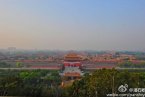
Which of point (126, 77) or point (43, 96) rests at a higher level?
point (126, 77)

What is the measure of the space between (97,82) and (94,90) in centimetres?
22

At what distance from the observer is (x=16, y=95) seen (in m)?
7.74

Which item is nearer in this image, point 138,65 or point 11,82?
point 11,82

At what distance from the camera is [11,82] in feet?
26.7

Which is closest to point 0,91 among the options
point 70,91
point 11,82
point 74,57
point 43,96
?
point 11,82

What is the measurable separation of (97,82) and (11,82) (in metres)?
2.63

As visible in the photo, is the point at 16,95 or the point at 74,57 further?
the point at 74,57

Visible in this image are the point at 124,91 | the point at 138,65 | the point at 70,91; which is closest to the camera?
the point at 124,91

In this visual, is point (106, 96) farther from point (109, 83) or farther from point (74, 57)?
point (74, 57)

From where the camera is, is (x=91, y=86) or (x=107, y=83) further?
(x=91, y=86)

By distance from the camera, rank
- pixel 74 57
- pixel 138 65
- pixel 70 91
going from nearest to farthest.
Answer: pixel 70 91, pixel 138 65, pixel 74 57

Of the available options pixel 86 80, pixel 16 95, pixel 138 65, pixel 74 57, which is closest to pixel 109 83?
pixel 86 80

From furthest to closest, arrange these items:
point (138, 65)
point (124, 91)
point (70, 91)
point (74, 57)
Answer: point (74, 57)
point (138, 65)
point (70, 91)
point (124, 91)

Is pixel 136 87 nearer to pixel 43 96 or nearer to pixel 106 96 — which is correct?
pixel 106 96
